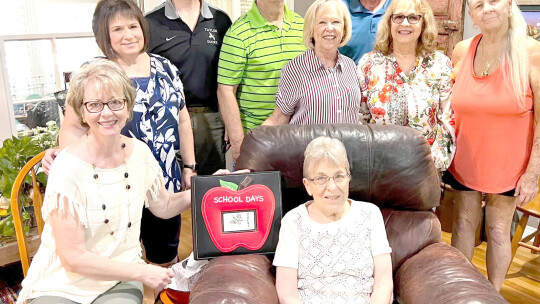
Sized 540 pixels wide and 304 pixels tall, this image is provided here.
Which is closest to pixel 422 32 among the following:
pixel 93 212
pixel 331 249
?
pixel 331 249

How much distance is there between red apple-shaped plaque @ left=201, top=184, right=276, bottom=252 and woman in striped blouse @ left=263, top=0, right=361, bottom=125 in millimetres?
549

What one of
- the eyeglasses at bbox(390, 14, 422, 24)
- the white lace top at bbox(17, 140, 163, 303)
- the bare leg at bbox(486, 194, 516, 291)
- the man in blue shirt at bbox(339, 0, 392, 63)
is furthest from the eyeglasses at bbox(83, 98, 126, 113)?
the bare leg at bbox(486, 194, 516, 291)

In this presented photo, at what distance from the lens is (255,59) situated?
2574mm

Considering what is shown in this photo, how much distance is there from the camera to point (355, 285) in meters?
1.85

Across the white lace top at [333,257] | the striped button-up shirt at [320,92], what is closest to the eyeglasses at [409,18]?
the striped button-up shirt at [320,92]

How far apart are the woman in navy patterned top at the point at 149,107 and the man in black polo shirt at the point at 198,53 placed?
0.17 metres

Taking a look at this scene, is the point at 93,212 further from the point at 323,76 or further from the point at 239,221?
the point at 323,76

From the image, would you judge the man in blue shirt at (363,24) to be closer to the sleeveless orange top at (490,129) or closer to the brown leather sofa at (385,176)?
the sleeveless orange top at (490,129)

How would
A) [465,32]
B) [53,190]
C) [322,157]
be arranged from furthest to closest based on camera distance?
[465,32]
[322,157]
[53,190]

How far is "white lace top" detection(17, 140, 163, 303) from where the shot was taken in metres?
1.72

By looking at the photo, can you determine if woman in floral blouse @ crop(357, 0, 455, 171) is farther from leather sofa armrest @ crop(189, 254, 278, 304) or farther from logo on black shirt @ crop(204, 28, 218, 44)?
leather sofa armrest @ crop(189, 254, 278, 304)

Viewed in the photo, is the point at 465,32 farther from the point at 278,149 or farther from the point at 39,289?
the point at 39,289

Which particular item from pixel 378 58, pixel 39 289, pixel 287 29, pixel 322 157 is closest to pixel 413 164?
pixel 322 157

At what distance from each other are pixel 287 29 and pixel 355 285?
1.40m
